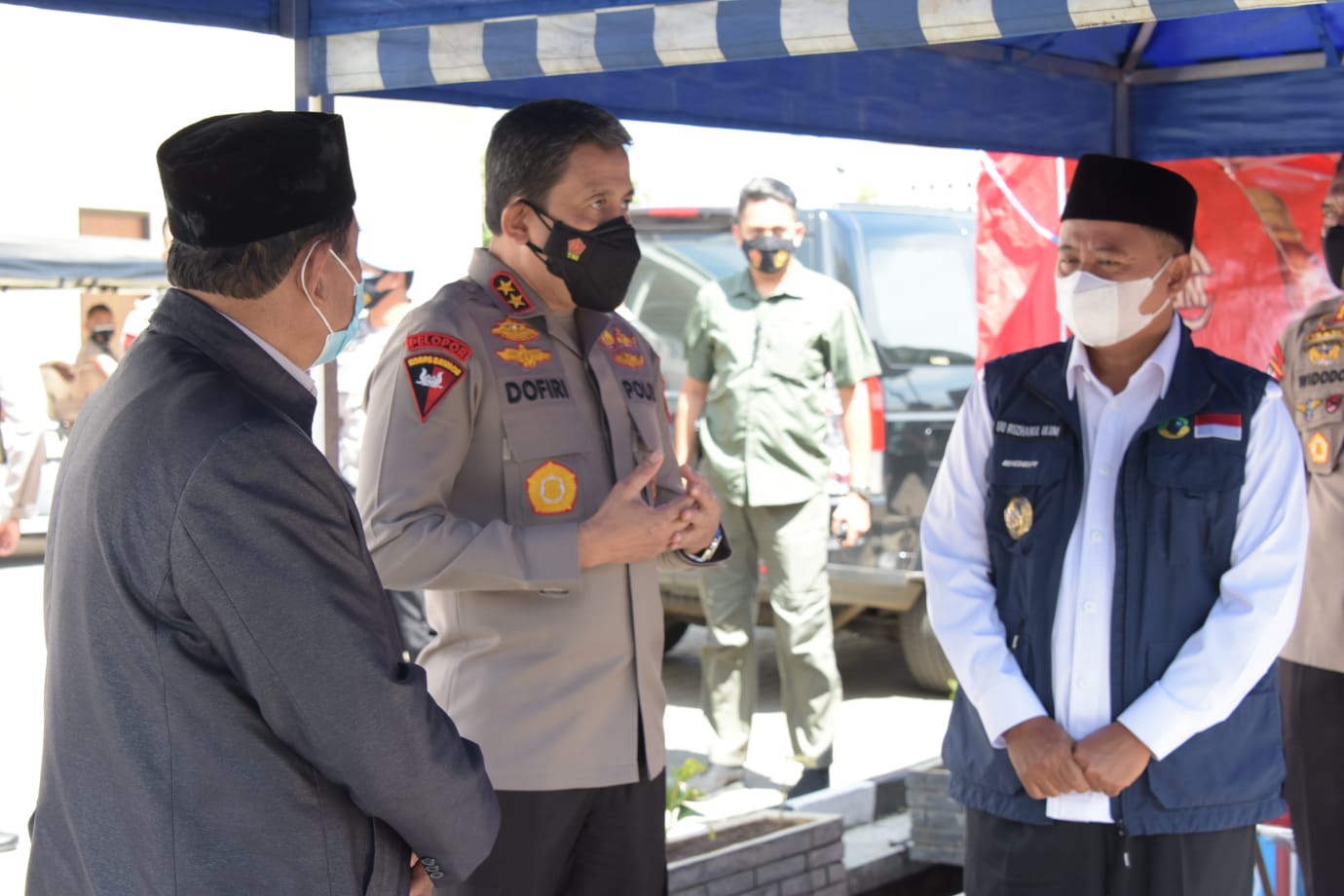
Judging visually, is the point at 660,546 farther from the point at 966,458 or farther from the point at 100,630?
the point at 100,630

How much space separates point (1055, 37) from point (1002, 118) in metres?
0.26

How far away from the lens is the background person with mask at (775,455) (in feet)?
18.2

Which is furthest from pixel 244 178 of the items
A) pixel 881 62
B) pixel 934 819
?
pixel 934 819

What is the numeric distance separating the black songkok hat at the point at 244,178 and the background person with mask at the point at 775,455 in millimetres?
3931

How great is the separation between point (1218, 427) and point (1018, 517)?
1.23ft

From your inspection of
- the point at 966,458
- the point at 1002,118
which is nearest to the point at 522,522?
the point at 966,458

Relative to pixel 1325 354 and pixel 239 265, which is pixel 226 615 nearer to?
pixel 239 265

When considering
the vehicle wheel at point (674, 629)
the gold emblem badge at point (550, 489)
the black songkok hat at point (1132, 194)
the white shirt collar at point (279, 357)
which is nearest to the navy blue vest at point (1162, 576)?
the black songkok hat at point (1132, 194)

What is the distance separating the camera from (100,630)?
5.28ft

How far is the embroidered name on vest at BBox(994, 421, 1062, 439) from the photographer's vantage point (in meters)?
2.62

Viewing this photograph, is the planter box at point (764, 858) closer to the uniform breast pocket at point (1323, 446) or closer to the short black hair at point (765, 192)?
the uniform breast pocket at point (1323, 446)

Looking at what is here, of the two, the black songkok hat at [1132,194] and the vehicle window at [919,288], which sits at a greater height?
the vehicle window at [919,288]

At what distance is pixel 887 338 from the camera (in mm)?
7258

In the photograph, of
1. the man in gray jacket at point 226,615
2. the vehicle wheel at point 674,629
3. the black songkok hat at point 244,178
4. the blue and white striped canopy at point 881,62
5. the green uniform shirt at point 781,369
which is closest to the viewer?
the man in gray jacket at point 226,615
